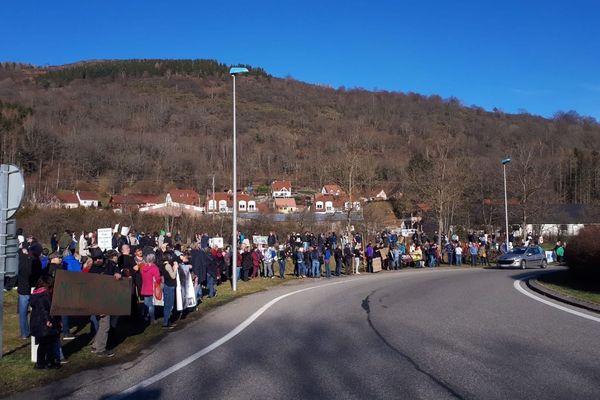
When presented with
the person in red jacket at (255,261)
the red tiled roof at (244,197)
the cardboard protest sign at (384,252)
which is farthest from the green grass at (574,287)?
the red tiled roof at (244,197)

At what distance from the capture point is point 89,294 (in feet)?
31.4

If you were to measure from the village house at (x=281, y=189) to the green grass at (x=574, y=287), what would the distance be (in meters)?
68.3

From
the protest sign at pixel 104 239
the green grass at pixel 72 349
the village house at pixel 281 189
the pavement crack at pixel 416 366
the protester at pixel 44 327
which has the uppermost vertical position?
the village house at pixel 281 189

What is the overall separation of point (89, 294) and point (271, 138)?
13012 cm

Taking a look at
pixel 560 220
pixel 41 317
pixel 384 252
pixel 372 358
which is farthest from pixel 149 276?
pixel 560 220

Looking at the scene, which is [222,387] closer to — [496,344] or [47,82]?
[496,344]

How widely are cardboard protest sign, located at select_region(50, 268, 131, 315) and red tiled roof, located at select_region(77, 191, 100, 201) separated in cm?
6416

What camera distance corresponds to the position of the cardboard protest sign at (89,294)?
898cm

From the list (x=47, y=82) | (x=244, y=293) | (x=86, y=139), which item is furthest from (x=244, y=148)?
(x=244, y=293)

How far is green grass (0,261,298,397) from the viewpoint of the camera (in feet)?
26.2

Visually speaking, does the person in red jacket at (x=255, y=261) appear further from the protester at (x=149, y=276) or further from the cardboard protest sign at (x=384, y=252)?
the protester at (x=149, y=276)

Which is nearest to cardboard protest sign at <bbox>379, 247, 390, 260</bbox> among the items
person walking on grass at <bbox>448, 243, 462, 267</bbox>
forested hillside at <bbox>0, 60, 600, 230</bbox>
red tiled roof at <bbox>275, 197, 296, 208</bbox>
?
person walking on grass at <bbox>448, 243, 462, 267</bbox>

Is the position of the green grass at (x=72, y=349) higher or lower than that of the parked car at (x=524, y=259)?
higher

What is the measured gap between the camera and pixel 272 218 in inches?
2040
